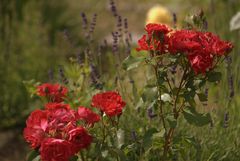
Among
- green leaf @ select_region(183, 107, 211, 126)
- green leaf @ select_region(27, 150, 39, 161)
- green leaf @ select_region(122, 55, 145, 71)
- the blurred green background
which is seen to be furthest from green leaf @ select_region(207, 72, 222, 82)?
the blurred green background

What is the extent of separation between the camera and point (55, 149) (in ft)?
6.40

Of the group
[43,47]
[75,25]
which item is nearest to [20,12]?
[43,47]

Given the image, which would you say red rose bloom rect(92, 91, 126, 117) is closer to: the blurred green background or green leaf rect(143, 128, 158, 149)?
green leaf rect(143, 128, 158, 149)

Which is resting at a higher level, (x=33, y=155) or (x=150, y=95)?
(x=150, y=95)

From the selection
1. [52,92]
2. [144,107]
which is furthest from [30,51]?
[144,107]

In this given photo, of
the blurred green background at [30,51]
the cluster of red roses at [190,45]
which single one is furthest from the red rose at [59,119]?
the blurred green background at [30,51]

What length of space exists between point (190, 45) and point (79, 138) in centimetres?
49

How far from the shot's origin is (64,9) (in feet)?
21.0

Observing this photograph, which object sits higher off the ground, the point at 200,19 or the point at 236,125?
the point at 200,19

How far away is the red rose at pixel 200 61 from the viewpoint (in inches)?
79.5

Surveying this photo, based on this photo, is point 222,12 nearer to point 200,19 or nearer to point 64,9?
point 64,9

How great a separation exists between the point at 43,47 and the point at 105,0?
3180 mm

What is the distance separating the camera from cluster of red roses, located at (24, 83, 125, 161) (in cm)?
195

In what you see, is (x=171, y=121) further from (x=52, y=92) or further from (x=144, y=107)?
(x=52, y=92)
